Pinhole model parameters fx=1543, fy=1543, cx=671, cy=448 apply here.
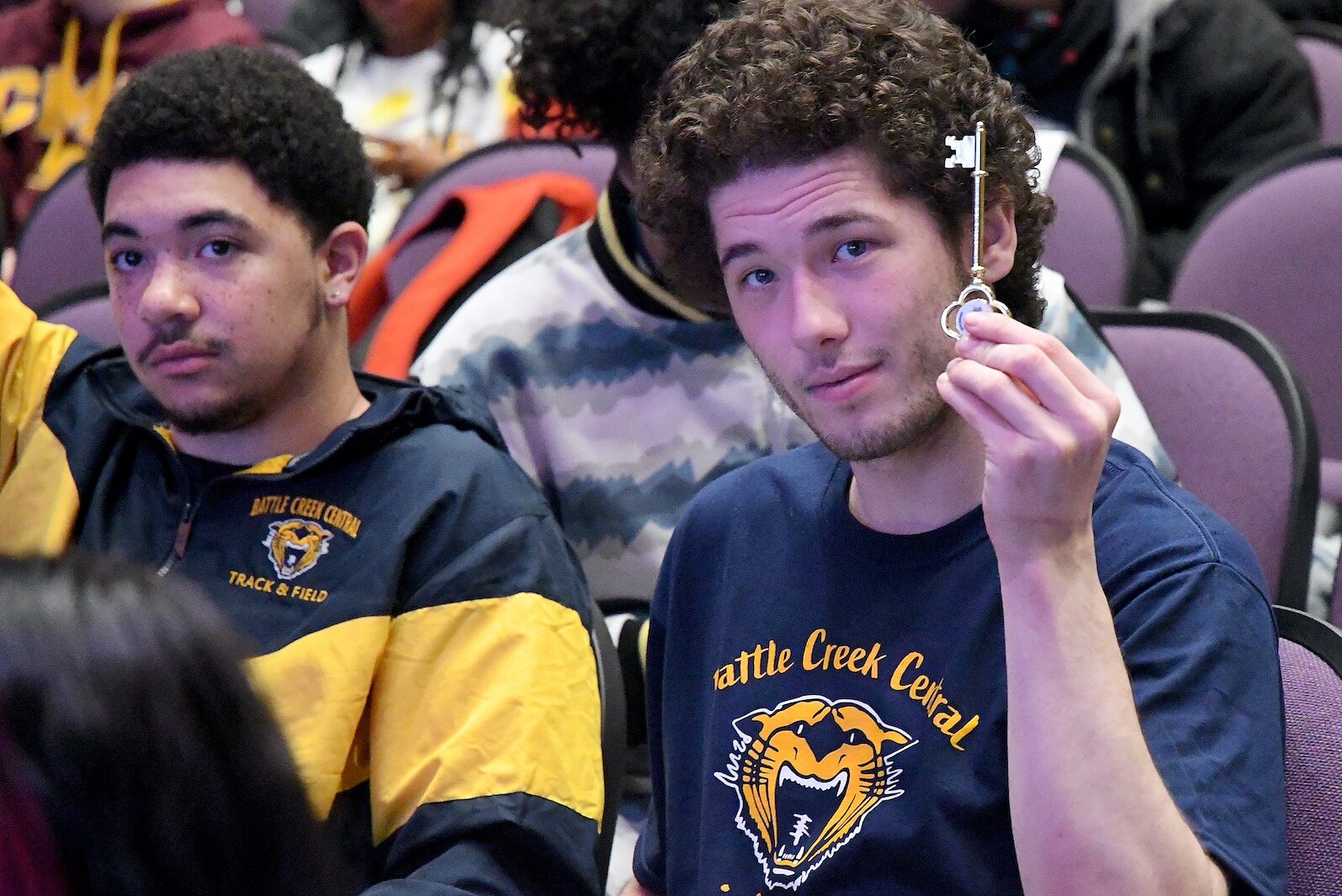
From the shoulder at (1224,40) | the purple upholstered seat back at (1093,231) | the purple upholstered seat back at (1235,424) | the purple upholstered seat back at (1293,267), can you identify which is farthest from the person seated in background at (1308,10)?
the purple upholstered seat back at (1235,424)

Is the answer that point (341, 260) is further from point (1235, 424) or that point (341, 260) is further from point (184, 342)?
point (1235, 424)

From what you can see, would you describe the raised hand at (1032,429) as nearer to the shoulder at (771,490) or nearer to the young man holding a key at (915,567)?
the young man holding a key at (915,567)

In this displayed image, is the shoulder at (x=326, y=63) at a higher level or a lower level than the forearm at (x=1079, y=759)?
higher

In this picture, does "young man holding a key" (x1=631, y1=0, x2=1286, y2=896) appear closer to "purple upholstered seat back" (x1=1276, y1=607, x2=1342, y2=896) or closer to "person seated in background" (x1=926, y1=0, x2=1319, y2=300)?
"purple upholstered seat back" (x1=1276, y1=607, x2=1342, y2=896)

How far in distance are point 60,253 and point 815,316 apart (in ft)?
7.57

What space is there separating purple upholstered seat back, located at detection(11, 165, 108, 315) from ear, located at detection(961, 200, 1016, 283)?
2231mm

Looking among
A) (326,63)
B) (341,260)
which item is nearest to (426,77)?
(326,63)

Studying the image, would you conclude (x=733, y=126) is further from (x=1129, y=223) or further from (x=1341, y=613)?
(x=1129, y=223)

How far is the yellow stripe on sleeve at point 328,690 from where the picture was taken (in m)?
1.58

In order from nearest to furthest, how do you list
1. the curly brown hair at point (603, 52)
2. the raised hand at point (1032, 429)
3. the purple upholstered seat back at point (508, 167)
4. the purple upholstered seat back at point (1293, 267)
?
the raised hand at point (1032, 429), the curly brown hair at point (603, 52), the purple upholstered seat back at point (1293, 267), the purple upholstered seat back at point (508, 167)

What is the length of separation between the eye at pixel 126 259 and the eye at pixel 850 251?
89cm

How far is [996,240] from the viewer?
1.41 m

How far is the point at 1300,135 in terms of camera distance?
10.7 feet

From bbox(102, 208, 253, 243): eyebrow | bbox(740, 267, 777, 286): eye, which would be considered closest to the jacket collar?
bbox(102, 208, 253, 243): eyebrow
